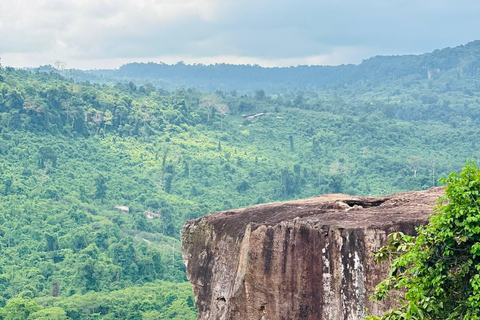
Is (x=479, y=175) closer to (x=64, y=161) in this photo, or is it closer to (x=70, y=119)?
(x=64, y=161)

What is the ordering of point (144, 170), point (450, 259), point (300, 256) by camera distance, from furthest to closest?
point (144, 170)
point (300, 256)
point (450, 259)

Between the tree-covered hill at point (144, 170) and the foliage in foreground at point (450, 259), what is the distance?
101ft

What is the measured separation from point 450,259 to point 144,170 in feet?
199

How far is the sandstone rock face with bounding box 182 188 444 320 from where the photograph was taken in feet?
32.4

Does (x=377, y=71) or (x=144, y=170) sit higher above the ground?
(x=377, y=71)

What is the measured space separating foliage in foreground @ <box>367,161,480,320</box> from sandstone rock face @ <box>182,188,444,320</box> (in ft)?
5.60

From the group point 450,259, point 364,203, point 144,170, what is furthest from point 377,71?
point 450,259

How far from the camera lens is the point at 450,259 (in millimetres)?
7715

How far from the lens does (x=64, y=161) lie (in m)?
63.5

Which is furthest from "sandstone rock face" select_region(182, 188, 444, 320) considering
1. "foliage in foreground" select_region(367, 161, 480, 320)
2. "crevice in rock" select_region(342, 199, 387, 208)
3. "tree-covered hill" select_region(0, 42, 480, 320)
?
"tree-covered hill" select_region(0, 42, 480, 320)

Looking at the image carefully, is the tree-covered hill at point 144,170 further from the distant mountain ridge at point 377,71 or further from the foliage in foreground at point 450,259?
the distant mountain ridge at point 377,71

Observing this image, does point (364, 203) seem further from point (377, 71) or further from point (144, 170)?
point (377, 71)

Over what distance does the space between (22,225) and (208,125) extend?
33.0 metres

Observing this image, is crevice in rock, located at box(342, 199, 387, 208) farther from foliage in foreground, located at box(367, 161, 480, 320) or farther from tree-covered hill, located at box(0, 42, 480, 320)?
tree-covered hill, located at box(0, 42, 480, 320)
